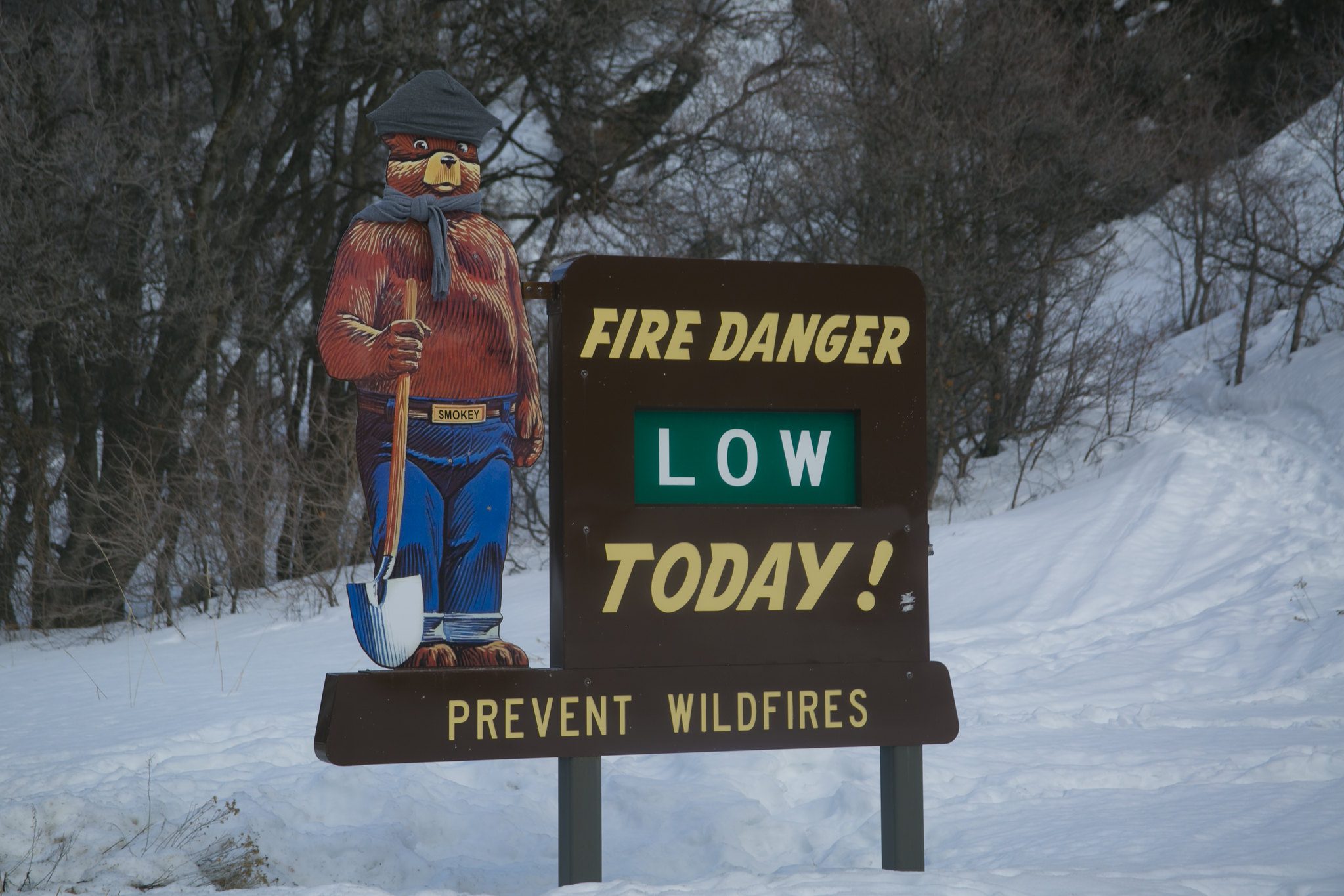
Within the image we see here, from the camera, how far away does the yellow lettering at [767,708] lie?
171 inches

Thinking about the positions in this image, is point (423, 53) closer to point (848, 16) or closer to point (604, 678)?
point (848, 16)

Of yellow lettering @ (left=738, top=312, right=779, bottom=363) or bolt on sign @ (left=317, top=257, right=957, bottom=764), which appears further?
yellow lettering @ (left=738, top=312, right=779, bottom=363)

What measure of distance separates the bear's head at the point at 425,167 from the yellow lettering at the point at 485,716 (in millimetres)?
1988

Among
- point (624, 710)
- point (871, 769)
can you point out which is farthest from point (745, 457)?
point (871, 769)

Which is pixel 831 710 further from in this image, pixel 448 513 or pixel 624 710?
pixel 448 513

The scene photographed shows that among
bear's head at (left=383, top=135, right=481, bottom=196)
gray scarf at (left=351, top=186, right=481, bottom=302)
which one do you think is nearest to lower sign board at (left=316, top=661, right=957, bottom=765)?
gray scarf at (left=351, top=186, right=481, bottom=302)

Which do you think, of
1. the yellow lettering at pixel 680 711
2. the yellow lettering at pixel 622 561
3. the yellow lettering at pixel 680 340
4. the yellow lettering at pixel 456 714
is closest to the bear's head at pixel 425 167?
the yellow lettering at pixel 680 340

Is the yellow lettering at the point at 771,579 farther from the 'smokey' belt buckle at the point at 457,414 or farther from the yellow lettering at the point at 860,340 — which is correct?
the 'smokey' belt buckle at the point at 457,414

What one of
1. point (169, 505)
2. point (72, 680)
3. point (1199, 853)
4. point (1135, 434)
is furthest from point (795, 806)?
point (1135, 434)

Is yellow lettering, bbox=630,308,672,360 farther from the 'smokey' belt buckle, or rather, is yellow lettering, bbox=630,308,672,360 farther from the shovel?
the shovel

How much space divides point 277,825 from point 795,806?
2275 mm

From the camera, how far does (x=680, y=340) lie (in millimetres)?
4391

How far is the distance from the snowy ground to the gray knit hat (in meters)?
2.78

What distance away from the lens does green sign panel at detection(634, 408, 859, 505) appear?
4.39 meters
